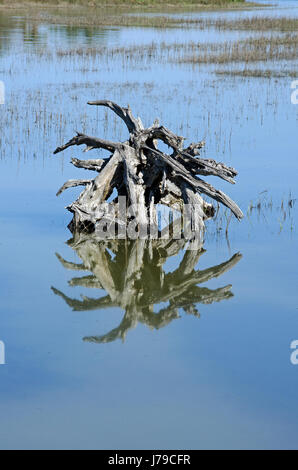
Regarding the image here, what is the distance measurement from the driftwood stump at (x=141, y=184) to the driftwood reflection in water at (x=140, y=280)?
249 millimetres

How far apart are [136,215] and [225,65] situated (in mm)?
14932

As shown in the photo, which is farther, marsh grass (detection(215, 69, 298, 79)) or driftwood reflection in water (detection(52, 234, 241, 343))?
marsh grass (detection(215, 69, 298, 79))

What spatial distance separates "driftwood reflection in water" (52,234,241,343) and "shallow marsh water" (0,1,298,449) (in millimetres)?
31

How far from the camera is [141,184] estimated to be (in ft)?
Answer: 31.6

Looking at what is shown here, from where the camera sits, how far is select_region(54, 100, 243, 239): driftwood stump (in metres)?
9.35

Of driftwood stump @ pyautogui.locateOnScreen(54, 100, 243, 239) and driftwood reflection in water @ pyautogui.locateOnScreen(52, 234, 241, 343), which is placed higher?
Result: driftwood stump @ pyautogui.locateOnScreen(54, 100, 243, 239)

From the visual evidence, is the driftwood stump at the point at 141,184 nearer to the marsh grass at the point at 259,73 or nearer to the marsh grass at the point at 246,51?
the marsh grass at the point at 259,73

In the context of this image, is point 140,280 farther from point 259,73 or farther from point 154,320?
point 259,73

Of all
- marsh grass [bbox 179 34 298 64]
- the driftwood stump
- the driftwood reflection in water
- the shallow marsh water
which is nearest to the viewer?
the shallow marsh water

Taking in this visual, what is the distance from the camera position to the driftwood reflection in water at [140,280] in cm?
729

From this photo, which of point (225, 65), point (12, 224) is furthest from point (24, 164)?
point (225, 65)

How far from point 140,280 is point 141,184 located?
179cm

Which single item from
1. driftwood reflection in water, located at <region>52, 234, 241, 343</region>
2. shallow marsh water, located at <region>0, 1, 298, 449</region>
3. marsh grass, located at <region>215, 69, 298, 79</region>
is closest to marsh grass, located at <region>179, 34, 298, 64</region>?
marsh grass, located at <region>215, 69, 298, 79</region>

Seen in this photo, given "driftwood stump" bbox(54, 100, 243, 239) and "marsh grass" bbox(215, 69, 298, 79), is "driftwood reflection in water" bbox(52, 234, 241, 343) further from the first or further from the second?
"marsh grass" bbox(215, 69, 298, 79)
